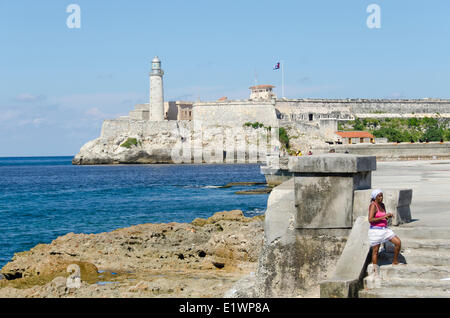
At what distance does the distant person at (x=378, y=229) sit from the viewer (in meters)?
5.27

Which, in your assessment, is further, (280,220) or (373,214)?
(280,220)

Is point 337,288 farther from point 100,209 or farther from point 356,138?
point 356,138

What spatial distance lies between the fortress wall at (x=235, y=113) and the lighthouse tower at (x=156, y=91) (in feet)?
16.0

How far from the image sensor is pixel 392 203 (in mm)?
5930

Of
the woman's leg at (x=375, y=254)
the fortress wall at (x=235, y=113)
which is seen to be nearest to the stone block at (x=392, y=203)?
the woman's leg at (x=375, y=254)

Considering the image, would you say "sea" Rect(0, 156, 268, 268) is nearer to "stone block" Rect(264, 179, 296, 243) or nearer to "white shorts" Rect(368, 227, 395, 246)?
"stone block" Rect(264, 179, 296, 243)

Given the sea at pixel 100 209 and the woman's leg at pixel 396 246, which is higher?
the woman's leg at pixel 396 246

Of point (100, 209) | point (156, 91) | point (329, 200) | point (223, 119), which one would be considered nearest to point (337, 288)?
point (329, 200)

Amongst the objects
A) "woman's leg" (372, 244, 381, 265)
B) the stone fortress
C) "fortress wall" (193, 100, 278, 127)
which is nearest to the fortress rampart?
the stone fortress

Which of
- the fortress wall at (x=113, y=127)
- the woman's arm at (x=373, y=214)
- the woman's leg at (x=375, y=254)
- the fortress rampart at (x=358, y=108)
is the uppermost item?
the fortress rampart at (x=358, y=108)

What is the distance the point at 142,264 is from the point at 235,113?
225ft

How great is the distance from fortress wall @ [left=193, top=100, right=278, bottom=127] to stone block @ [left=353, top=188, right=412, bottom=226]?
71.3m

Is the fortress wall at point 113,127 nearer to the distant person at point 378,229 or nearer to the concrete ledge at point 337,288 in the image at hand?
the distant person at point 378,229

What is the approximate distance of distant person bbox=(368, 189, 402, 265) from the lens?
207 inches
